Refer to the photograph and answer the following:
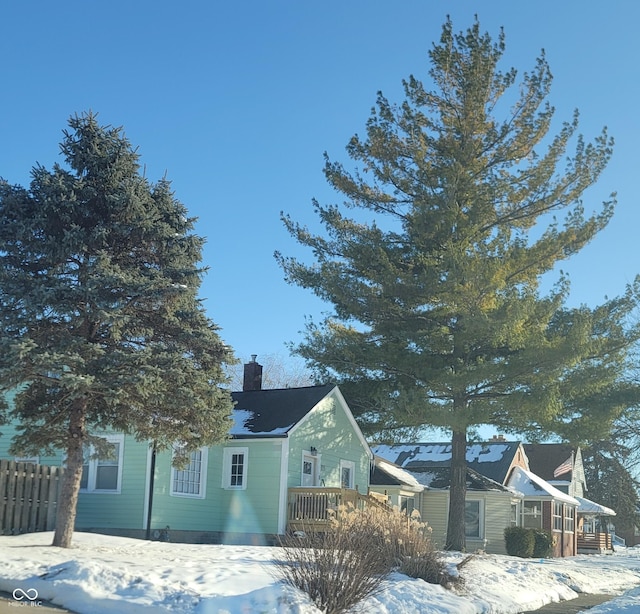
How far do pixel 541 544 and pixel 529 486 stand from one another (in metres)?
5.06

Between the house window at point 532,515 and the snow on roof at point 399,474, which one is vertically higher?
the snow on roof at point 399,474

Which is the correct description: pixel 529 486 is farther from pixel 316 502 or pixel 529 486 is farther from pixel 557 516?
pixel 316 502

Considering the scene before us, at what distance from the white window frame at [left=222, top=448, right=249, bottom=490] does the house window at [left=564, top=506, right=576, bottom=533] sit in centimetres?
2304

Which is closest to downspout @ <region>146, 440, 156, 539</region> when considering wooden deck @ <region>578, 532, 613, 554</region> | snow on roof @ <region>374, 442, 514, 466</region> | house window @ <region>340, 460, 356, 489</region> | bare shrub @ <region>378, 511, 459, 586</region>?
house window @ <region>340, 460, 356, 489</region>

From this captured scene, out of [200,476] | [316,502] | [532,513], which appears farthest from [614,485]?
[200,476]

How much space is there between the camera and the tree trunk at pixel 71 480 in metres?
13.5

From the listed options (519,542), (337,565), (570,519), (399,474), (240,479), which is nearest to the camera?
(337,565)

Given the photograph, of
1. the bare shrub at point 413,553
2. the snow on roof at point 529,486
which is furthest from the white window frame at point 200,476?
the snow on roof at point 529,486

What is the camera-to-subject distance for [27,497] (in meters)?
15.9

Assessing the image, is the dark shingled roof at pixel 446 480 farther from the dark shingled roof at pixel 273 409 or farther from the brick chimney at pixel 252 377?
the dark shingled roof at pixel 273 409

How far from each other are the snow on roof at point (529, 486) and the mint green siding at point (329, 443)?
1337 cm

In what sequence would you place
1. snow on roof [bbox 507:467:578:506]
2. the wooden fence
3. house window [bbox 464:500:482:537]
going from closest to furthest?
the wooden fence
house window [bbox 464:500:482:537]
snow on roof [bbox 507:467:578:506]

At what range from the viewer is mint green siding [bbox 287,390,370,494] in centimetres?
2325

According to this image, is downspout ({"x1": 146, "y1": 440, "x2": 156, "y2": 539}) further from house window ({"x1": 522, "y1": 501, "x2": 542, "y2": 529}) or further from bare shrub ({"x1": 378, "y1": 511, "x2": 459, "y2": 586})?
house window ({"x1": 522, "y1": 501, "x2": 542, "y2": 529})
